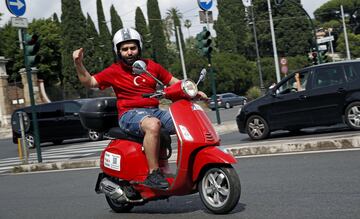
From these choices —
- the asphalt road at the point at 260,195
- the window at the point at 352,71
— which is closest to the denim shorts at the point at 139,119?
the asphalt road at the point at 260,195

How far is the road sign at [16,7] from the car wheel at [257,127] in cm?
575

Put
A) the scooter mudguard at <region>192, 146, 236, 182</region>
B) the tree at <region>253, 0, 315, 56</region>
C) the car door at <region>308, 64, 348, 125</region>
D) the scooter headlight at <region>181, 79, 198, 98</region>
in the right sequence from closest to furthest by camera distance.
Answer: the scooter mudguard at <region>192, 146, 236, 182</region>
the scooter headlight at <region>181, 79, 198, 98</region>
the car door at <region>308, 64, 348, 125</region>
the tree at <region>253, 0, 315, 56</region>

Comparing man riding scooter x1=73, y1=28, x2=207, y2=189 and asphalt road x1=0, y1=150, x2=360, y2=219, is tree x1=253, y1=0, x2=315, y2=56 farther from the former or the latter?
man riding scooter x1=73, y1=28, x2=207, y2=189

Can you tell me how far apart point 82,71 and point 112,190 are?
4.07 feet

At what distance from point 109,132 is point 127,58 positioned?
81 centimetres

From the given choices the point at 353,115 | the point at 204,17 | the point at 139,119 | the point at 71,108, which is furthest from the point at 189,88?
the point at 71,108

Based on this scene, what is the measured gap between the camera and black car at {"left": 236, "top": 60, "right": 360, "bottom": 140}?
12359 mm

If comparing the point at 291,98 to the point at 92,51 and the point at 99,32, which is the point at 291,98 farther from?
the point at 99,32

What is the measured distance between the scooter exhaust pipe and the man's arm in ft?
3.31

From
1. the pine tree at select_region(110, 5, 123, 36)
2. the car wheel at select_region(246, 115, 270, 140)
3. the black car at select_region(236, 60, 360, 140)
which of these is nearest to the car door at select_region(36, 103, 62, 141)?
the car wheel at select_region(246, 115, 270, 140)

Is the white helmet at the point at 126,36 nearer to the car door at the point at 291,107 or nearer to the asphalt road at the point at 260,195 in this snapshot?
the asphalt road at the point at 260,195

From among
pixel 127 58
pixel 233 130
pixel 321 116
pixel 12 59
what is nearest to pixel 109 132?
pixel 127 58

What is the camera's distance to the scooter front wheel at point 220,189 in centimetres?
510

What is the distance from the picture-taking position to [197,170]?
5.24m
